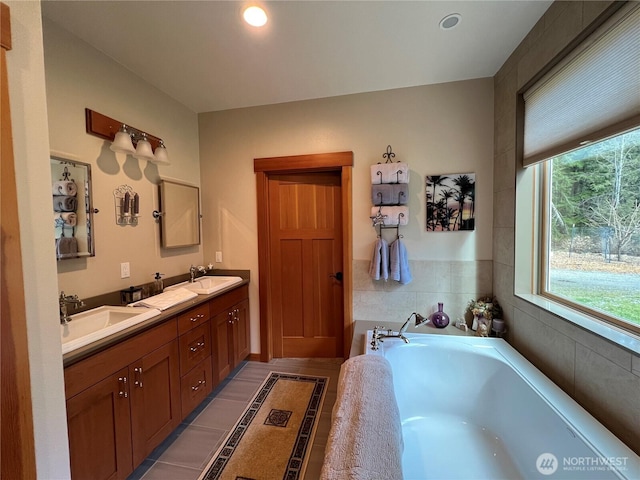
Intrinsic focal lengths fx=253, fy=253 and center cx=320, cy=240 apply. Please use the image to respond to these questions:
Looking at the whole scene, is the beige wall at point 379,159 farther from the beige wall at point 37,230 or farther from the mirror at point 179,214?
the beige wall at point 37,230

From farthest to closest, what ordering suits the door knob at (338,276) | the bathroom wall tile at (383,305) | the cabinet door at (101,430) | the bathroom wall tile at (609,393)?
the door knob at (338,276) → the bathroom wall tile at (383,305) → the cabinet door at (101,430) → the bathroom wall tile at (609,393)

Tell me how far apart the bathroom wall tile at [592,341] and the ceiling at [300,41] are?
179cm

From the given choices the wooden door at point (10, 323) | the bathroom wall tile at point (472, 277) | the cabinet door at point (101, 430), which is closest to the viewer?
the wooden door at point (10, 323)

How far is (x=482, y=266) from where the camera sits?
7.30ft

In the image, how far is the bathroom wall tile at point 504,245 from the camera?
189 cm

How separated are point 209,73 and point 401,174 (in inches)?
70.2

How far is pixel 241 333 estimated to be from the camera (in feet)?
8.29

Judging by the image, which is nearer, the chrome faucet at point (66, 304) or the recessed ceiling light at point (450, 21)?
the chrome faucet at point (66, 304)

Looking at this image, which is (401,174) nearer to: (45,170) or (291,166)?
(291,166)

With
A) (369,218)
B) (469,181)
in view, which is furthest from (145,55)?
(469,181)

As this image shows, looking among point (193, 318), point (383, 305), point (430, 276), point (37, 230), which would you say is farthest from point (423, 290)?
point (37, 230)

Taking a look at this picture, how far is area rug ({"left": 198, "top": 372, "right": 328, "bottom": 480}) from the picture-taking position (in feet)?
4.91

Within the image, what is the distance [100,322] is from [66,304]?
0.20m

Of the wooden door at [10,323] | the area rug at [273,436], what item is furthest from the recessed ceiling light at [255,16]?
the area rug at [273,436]
